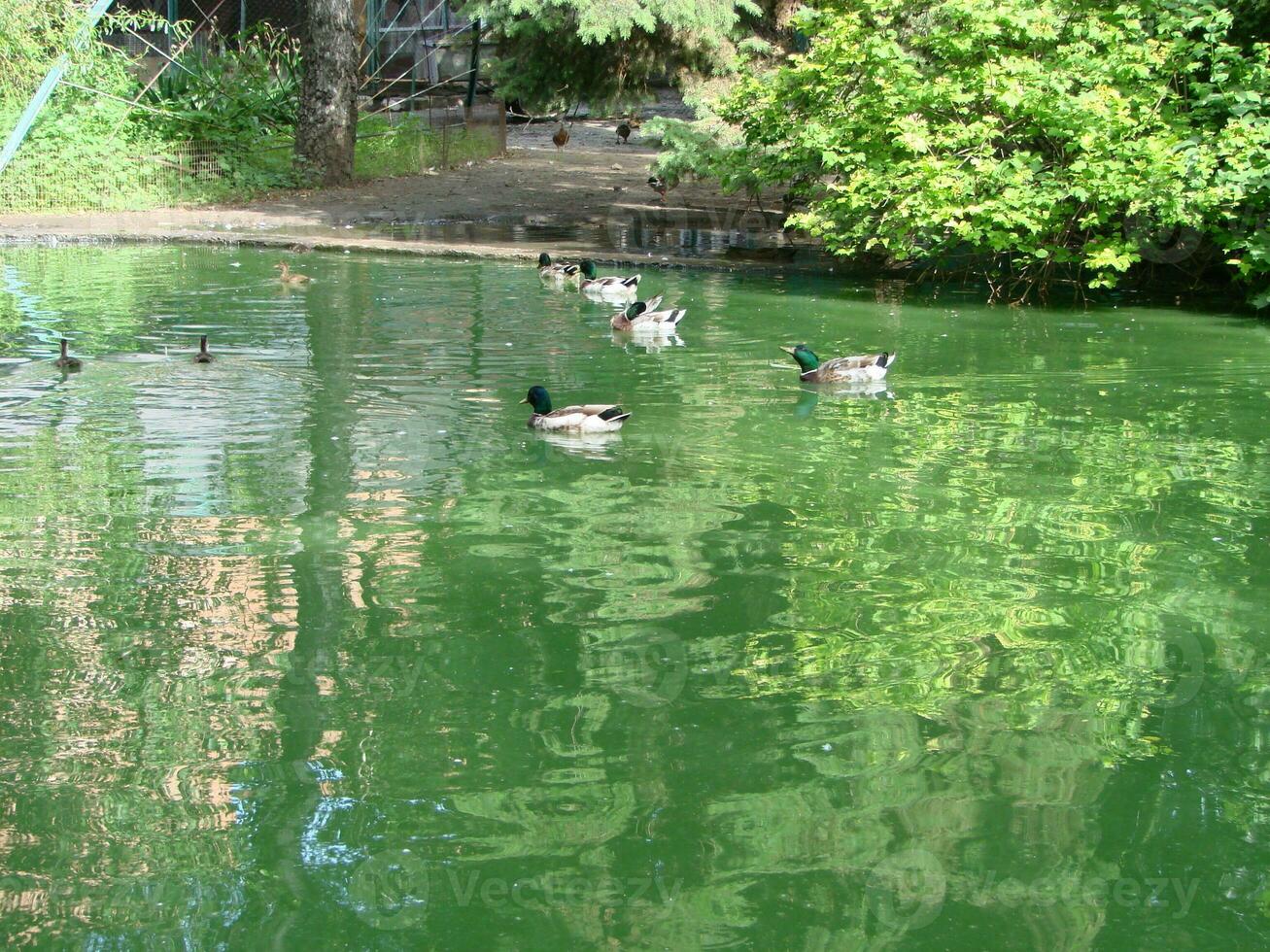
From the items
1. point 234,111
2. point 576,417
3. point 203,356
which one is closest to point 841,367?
point 576,417

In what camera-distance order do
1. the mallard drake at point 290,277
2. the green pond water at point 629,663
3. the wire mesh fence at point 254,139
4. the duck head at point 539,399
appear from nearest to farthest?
the green pond water at point 629,663 → the duck head at point 539,399 → the mallard drake at point 290,277 → the wire mesh fence at point 254,139

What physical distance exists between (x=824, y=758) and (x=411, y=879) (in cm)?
188

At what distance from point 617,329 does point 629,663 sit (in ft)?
29.7

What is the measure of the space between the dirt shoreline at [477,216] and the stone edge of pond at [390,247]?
21 millimetres

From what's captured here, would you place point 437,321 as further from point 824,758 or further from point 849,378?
point 824,758

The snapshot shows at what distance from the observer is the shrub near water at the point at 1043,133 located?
674 inches

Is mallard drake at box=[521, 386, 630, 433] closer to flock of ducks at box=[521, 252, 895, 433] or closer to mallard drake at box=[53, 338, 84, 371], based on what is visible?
flock of ducks at box=[521, 252, 895, 433]

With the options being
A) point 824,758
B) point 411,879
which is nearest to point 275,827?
point 411,879

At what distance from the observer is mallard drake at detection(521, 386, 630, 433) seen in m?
11.5

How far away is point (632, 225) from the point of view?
2570 centimetres

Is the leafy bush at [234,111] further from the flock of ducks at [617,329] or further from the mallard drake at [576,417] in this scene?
the mallard drake at [576,417]

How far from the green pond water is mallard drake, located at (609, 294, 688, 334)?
207 centimetres

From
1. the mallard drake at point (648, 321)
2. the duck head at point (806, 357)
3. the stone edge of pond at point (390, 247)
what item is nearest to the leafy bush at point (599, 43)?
the stone edge of pond at point (390, 247)

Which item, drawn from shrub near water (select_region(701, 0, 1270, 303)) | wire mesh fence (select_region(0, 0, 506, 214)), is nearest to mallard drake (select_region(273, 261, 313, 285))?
shrub near water (select_region(701, 0, 1270, 303))
